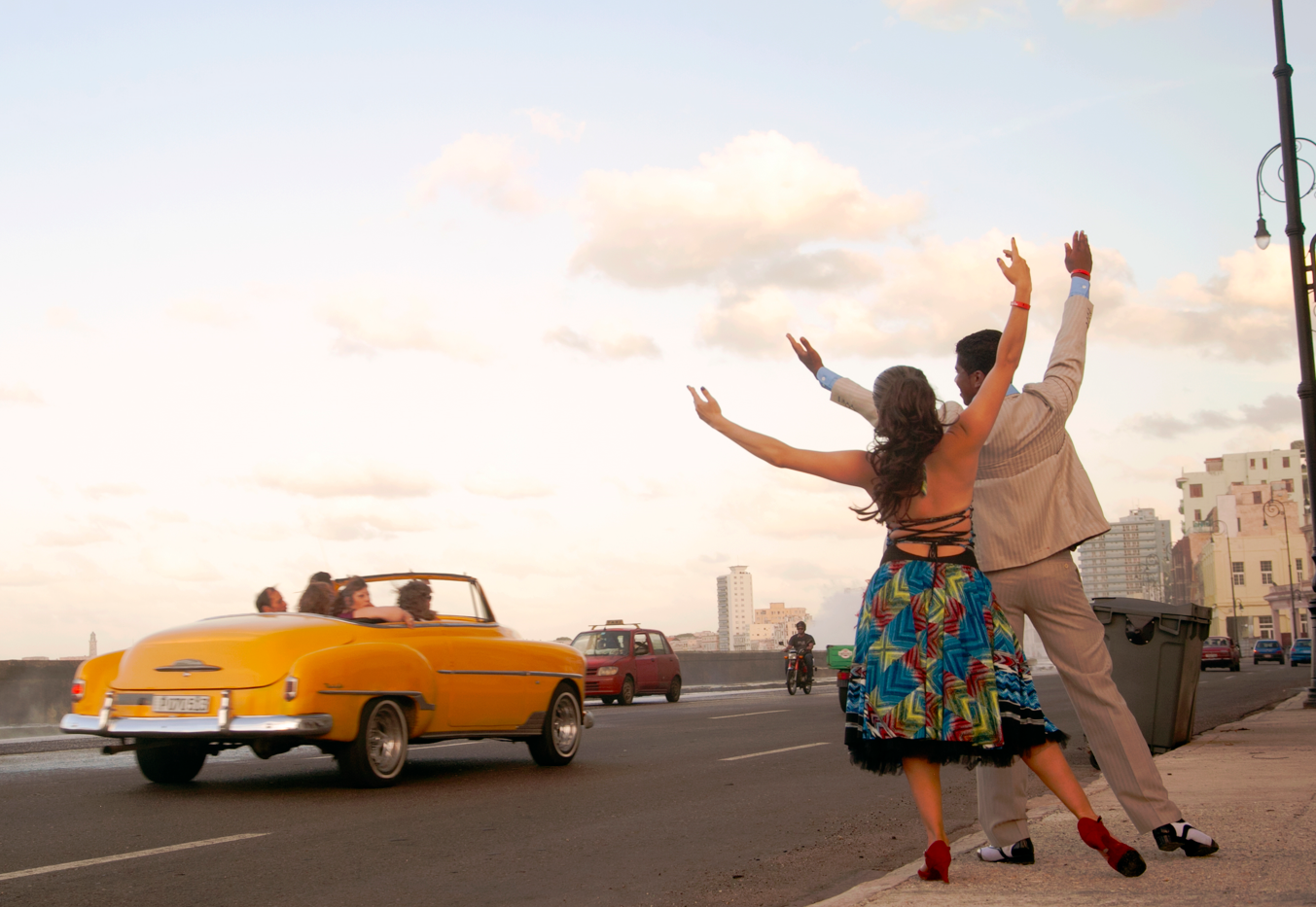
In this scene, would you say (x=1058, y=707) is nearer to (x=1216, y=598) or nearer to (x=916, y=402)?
(x=916, y=402)

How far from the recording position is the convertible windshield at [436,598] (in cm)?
1019

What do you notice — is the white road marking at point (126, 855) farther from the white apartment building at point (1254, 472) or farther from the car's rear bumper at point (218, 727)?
the white apartment building at point (1254, 472)

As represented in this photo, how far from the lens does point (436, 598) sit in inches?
411

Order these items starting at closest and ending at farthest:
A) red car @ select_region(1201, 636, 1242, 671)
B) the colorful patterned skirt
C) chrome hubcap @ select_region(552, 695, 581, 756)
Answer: the colorful patterned skirt → chrome hubcap @ select_region(552, 695, 581, 756) → red car @ select_region(1201, 636, 1242, 671)

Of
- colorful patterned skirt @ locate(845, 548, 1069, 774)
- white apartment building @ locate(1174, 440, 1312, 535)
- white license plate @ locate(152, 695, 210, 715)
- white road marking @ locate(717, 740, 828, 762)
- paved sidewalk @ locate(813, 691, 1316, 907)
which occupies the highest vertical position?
white apartment building @ locate(1174, 440, 1312, 535)

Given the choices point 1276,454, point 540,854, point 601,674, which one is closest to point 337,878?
point 540,854

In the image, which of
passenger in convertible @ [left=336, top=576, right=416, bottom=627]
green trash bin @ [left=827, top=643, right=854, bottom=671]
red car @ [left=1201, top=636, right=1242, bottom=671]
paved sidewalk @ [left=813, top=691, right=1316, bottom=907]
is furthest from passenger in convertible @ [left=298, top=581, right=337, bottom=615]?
red car @ [left=1201, top=636, right=1242, bottom=671]

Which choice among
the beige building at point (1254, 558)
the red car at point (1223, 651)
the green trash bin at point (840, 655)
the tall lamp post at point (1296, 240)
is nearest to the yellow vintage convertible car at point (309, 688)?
the tall lamp post at point (1296, 240)

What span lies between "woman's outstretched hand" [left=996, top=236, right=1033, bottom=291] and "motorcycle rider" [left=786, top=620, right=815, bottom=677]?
2458 centimetres

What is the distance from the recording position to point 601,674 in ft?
86.6

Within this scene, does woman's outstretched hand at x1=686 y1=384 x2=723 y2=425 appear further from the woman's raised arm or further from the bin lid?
the bin lid

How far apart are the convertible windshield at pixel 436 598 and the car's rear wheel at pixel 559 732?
1059 millimetres

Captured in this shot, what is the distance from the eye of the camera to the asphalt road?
573 centimetres

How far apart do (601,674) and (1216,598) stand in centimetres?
16232
